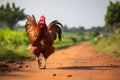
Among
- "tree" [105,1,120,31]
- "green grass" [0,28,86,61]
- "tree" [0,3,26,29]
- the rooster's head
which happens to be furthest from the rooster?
"tree" [0,3,26,29]

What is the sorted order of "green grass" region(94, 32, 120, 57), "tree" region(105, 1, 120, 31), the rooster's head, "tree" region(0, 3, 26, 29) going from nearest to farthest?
the rooster's head → "green grass" region(94, 32, 120, 57) → "tree" region(105, 1, 120, 31) → "tree" region(0, 3, 26, 29)

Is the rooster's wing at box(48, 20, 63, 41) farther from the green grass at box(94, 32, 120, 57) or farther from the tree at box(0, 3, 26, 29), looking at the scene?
the tree at box(0, 3, 26, 29)

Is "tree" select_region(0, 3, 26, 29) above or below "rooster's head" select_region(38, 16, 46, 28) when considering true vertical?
above

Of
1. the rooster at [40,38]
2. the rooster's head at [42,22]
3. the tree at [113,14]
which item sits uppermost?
the tree at [113,14]

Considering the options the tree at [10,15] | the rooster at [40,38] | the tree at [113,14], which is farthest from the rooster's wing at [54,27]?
the tree at [10,15]

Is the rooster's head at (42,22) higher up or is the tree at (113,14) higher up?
the tree at (113,14)

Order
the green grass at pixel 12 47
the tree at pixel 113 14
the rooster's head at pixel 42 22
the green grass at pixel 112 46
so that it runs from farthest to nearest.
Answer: the tree at pixel 113 14, the green grass at pixel 112 46, the green grass at pixel 12 47, the rooster's head at pixel 42 22

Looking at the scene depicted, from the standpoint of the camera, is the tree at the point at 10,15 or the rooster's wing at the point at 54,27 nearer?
the rooster's wing at the point at 54,27

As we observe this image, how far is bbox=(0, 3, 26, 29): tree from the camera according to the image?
6431 centimetres

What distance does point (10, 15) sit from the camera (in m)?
65.1

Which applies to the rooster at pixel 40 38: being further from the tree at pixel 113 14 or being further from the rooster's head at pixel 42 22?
the tree at pixel 113 14

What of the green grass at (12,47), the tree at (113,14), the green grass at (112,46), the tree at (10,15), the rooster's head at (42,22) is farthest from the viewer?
the tree at (10,15)

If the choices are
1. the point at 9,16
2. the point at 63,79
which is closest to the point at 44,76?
the point at 63,79

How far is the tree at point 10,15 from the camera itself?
64312 millimetres
